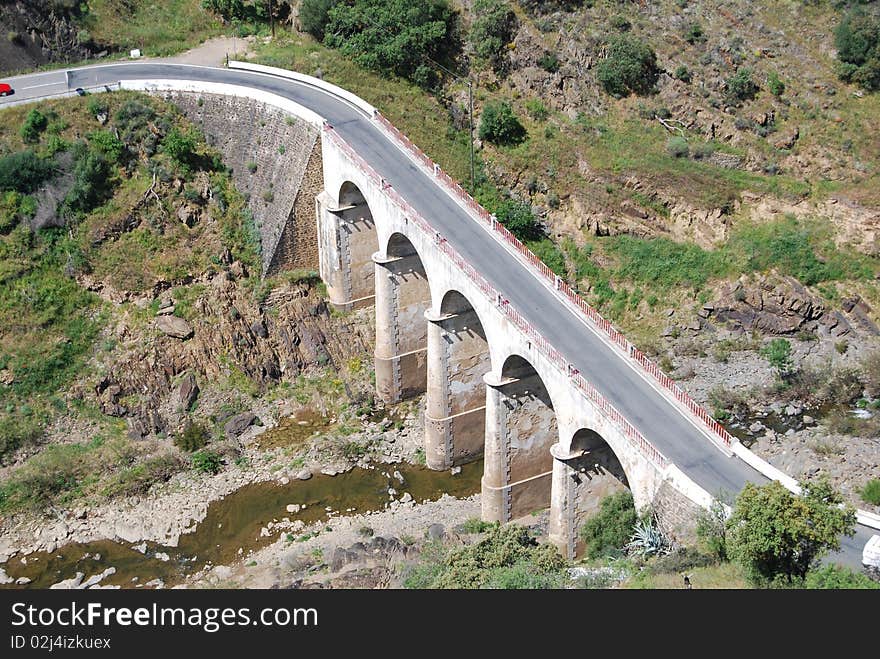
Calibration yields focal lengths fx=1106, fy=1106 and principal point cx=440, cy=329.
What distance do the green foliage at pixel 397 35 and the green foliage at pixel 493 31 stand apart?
2.50 m

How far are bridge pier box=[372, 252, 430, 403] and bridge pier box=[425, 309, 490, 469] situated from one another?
5.54 meters

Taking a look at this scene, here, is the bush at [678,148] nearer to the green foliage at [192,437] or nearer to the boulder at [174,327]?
the boulder at [174,327]

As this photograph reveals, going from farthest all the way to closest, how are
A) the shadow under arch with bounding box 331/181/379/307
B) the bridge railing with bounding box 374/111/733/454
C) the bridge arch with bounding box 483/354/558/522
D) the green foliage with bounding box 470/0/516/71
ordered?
1. the green foliage with bounding box 470/0/516/71
2. the shadow under arch with bounding box 331/181/379/307
3. the bridge arch with bounding box 483/354/558/522
4. the bridge railing with bounding box 374/111/733/454

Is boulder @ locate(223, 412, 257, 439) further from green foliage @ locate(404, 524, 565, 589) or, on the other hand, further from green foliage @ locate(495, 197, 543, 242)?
green foliage @ locate(495, 197, 543, 242)

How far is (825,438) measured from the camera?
6100 centimetres

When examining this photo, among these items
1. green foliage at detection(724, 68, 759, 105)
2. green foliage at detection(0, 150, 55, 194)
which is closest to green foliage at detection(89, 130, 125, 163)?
green foliage at detection(0, 150, 55, 194)

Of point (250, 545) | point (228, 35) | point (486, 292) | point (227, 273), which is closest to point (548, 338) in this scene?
point (486, 292)

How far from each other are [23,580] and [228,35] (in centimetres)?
4959

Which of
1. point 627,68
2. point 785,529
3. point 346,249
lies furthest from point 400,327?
point 785,529

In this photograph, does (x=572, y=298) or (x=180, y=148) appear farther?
(x=180, y=148)

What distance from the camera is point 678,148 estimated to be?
79000 millimetres

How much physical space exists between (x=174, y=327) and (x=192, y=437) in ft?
25.3

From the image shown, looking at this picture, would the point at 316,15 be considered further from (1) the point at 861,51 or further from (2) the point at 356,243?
(1) the point at 861,51

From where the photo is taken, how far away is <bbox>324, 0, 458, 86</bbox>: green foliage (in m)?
83.6
